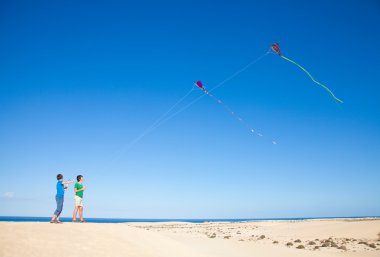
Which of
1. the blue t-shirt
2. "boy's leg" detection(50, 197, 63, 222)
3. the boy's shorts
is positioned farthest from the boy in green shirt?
"boy's leg" detection(50, 197, 63, 222)

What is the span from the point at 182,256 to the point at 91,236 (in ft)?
13.5

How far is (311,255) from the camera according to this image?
18250mm

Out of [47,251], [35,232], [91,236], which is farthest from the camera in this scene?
[91,236]

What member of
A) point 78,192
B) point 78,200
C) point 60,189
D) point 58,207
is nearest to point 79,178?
point 78,192

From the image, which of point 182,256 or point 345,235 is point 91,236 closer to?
point 182,256

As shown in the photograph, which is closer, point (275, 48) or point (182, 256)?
point (182, 256)

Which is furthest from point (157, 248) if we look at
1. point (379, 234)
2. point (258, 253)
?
point (379, 234)

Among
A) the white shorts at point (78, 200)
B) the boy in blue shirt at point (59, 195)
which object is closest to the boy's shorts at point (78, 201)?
the white shorts at point (78, 200)

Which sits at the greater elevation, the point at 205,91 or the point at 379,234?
the point at 205,91

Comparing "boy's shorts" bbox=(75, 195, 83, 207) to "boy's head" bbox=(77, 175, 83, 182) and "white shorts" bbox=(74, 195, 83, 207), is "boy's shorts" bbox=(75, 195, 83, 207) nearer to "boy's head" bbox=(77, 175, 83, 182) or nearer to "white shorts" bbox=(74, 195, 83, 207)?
"white shorts" bbox=(74, 195, 83, 207)

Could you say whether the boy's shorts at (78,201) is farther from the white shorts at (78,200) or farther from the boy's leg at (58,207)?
the boy's leg at (58,207)

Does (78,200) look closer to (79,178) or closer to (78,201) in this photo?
(78,201)

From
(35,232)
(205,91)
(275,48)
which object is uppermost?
(275,48)

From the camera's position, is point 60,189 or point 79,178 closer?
point 60,189
